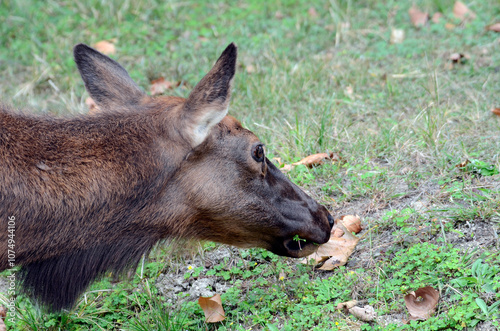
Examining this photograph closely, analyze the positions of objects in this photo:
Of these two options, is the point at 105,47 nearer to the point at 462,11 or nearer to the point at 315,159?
the point at 315,159

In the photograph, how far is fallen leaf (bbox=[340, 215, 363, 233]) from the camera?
15.0 feet

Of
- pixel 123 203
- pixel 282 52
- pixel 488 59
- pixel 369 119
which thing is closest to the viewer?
pixel 123 203

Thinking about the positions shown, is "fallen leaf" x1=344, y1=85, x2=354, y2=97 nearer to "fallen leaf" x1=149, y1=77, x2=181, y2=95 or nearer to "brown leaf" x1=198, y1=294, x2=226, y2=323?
"fallen leaf" x1=149, y1=77, x2=181, y2=95

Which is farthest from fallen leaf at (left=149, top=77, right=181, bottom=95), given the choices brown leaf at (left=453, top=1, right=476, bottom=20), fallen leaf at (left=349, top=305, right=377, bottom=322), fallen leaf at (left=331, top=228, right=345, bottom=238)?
fallen leaf at (left=349, top=305, right=377, bottom=322)

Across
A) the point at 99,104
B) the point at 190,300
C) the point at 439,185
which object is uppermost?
the point at 99,104

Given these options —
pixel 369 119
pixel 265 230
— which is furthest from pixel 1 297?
pixel 369 119

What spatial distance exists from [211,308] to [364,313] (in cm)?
103

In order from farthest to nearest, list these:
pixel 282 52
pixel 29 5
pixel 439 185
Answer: pixel 29 5, pixel 282 52, pixel 439 185

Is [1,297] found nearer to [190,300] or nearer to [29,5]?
[190,300]

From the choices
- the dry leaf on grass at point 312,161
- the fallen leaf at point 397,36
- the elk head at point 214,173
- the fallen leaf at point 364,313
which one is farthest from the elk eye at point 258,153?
the fallen leaf at point 397,36

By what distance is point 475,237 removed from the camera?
4.01 m

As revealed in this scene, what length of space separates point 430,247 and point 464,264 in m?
0.27

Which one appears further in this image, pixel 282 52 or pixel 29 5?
pixel 29 5

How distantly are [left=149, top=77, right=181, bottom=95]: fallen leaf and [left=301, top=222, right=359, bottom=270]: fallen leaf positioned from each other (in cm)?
343
